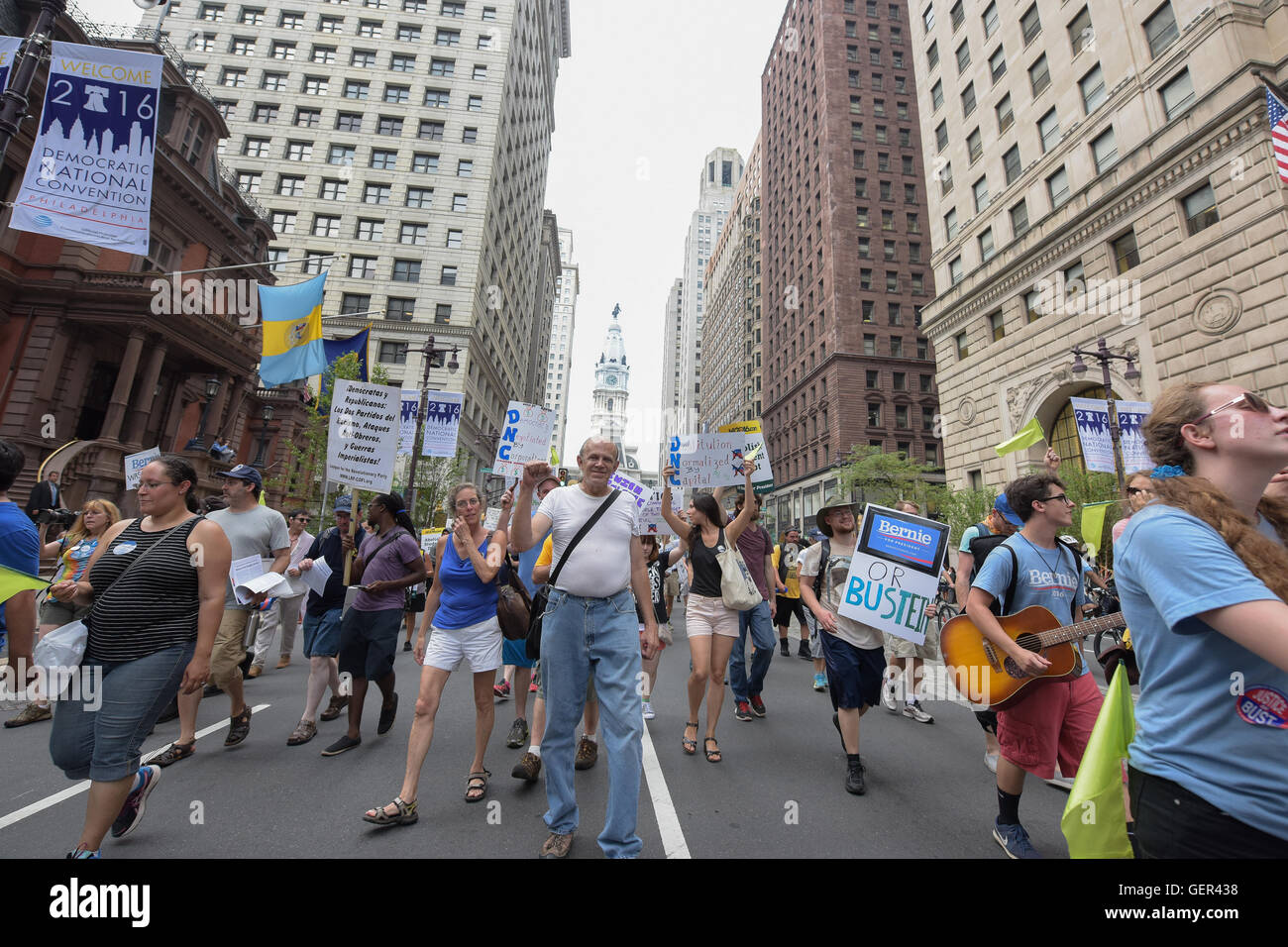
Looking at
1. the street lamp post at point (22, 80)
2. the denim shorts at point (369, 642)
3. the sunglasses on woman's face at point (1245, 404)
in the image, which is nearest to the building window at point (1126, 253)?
the sunglasses on woman's face at point (1245, 404)

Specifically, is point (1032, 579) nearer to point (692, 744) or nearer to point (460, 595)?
point (692, 744)

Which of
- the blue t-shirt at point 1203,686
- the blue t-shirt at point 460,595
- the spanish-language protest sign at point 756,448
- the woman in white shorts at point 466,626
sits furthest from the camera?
the spanish-language protest sign at point 756,448

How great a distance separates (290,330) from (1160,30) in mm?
29662

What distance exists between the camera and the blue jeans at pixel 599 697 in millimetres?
2879

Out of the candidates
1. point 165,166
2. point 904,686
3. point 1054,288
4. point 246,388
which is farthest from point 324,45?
point 904,686

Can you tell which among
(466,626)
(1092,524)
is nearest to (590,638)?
(466,626)

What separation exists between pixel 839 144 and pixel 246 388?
50.0 meters

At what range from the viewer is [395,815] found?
3434mm

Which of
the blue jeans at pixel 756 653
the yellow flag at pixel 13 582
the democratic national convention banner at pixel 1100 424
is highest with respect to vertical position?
the democratic national convention banner at pixel 1100 424

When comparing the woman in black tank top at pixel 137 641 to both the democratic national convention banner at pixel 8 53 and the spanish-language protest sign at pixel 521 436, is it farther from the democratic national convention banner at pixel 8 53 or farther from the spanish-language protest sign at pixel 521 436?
the democratic national convention banner at pixel 8 53

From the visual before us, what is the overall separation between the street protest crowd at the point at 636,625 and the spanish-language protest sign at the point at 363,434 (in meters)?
1.35

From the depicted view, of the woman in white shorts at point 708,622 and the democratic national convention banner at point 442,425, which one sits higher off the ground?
the democratic national convention banner at point 442,425

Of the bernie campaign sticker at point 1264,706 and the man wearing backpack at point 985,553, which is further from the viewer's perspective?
the man wearing backpack at point 985,553
